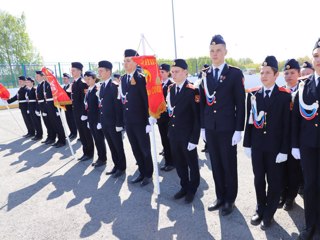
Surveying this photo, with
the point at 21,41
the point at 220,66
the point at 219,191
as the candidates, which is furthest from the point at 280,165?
the point at 21,41

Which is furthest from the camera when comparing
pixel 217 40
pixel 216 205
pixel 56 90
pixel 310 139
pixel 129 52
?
pixel 56 90

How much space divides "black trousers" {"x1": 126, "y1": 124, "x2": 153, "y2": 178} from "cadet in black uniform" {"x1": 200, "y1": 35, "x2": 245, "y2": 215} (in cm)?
128

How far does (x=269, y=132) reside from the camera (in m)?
2.84

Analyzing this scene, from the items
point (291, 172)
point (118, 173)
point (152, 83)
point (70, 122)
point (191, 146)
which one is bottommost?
point (118, 173)

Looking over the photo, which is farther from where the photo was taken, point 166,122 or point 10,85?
point 10,85

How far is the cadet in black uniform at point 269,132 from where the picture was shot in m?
2.78

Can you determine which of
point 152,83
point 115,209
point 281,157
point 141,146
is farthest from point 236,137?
point 115,209

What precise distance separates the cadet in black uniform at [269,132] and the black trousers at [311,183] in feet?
0.75

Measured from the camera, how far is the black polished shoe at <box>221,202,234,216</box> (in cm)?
333

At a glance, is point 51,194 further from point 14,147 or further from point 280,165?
point 14,147

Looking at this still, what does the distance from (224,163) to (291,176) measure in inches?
32.7

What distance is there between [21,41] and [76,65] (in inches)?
1227

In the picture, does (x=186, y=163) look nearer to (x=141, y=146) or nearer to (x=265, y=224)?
(x=141, y=146)

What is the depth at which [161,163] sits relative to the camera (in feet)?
18.4
